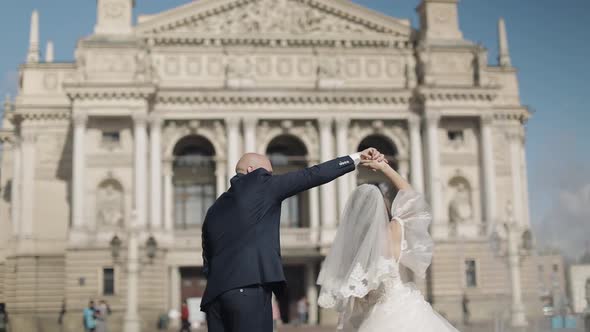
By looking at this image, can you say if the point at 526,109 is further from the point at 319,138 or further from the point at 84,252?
the point at 84,252

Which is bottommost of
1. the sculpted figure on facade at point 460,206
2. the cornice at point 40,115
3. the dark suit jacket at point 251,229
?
the dark suit jacket at point 251,229

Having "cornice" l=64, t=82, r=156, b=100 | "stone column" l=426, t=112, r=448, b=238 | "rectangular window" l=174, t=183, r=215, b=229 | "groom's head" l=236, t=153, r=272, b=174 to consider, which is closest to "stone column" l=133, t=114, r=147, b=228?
"cornice" l=64, t=82, r=156, b=100

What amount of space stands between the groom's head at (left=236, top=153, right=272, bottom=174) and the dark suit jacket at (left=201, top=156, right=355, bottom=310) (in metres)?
0.10

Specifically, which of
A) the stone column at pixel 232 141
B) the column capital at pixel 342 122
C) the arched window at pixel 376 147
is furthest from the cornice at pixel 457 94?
the stone column at pixel 232 141

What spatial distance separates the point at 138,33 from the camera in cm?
5000

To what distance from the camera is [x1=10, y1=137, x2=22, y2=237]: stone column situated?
5122 cm

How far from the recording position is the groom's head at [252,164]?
706cm

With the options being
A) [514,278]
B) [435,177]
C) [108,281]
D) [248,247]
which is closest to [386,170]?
[248,247]

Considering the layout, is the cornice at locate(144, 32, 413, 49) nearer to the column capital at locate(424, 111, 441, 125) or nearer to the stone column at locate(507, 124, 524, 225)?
the column capital at locate(424, 111, 441, 125)

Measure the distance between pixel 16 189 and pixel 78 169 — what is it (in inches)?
253

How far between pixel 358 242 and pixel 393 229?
0.45 meters

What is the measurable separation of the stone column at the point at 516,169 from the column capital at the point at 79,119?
86.8 ft

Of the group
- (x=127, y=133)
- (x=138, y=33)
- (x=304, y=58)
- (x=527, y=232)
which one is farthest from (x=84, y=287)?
(x=527, y=232)

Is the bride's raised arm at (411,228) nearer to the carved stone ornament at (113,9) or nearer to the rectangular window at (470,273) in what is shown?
the rectangular window at (470,273)
